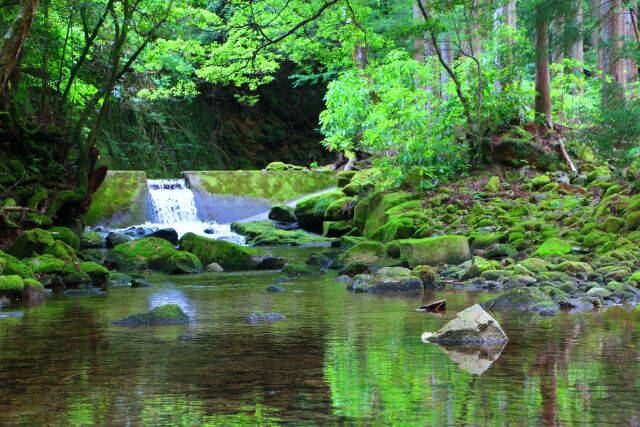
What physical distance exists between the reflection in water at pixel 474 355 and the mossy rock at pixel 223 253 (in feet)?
26.9

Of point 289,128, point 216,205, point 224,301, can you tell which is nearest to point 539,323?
point 224,301

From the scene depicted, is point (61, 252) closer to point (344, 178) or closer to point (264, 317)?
point (264, 317)

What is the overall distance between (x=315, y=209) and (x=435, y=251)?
8212mm

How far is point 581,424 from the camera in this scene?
12.2 feet

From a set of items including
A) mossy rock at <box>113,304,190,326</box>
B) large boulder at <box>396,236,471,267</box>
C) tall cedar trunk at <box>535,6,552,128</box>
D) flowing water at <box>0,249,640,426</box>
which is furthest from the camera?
tall cedar trunk at <box>535,6,552,128</box>

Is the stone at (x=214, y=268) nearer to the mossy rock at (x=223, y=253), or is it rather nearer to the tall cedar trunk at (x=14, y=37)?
the mossy rock at (x=223, y=253)

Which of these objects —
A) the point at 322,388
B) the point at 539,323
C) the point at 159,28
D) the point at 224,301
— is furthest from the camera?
the point at 159,28

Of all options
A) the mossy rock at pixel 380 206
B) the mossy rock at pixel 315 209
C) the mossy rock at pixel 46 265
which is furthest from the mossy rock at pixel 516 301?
the mossy rock at pixel 315 209

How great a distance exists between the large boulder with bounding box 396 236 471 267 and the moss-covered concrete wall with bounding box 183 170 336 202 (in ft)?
36.5

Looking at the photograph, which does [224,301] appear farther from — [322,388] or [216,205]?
[216,205]

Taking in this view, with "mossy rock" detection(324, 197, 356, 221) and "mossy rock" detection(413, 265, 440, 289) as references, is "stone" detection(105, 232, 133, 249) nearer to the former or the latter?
"mossy rock" detection(324, 197, 356, 221)

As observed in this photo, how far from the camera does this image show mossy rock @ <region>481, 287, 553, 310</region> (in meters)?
8.19

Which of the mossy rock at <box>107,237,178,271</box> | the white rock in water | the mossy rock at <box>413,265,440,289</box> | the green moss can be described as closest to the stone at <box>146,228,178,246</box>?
the mossy rock at <box>107,237,178,271</box>

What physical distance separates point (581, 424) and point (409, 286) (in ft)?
21.6
